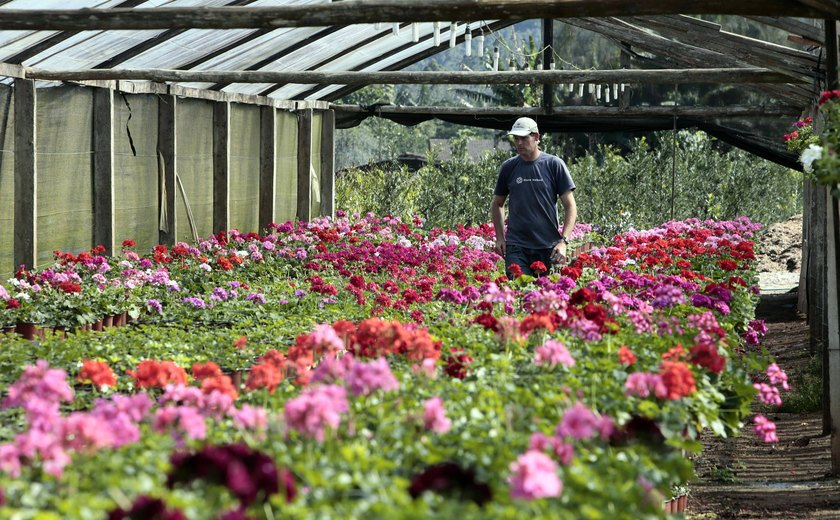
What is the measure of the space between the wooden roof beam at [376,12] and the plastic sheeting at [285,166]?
8.10 metres

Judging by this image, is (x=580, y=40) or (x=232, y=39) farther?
(x=580, y=40)

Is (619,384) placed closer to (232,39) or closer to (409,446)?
(409,446)

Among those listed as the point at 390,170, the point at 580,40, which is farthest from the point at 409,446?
the point at 580,40

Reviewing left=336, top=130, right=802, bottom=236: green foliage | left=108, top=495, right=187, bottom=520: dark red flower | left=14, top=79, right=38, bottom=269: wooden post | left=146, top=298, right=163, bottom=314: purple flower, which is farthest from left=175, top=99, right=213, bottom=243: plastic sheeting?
left=108, top=495, right=187, bottom=520: dark red flower

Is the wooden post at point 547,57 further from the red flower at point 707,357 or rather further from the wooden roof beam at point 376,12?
the red flower at point 707,357

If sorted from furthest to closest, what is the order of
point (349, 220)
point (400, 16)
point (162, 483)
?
point (349, 220) → point (400, 16) → point (162, 483)

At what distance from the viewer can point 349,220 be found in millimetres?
12875

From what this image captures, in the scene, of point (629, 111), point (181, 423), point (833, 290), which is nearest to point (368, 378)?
point (181, 423)

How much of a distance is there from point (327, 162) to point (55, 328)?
9.14m

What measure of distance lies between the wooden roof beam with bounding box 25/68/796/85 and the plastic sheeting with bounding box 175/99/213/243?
178cm

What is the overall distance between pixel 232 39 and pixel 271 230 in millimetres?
1767

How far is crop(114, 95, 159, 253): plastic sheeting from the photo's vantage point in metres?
9.83

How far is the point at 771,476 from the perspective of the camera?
17.8 feet

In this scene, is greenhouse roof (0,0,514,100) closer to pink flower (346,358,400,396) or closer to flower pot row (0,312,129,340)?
flower pot row (0,312,129,340)
